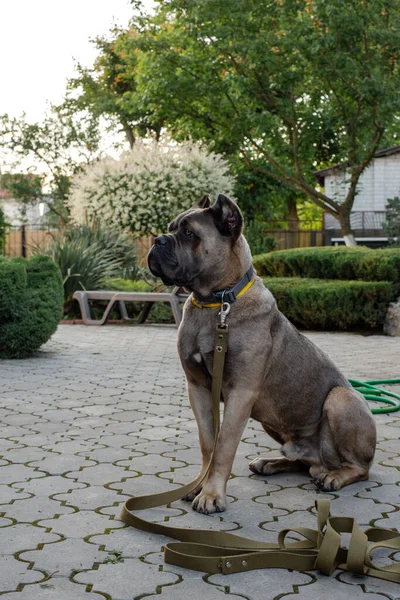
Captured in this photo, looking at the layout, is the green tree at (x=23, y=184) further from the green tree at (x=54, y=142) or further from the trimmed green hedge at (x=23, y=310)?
the trimmed green hedge at (x=23, y=310)

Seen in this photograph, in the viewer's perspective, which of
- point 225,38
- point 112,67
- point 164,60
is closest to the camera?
point 225,38

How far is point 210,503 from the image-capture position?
381cm

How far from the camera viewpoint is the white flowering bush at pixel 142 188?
2159cm

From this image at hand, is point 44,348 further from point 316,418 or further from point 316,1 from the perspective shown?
point 316,1

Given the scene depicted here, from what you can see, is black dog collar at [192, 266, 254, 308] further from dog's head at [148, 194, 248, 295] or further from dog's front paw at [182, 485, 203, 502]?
dog's front paw at [182, 485, 203, 502]

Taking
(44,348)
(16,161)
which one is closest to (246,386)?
(44,348)

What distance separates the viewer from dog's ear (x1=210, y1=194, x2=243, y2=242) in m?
3.78

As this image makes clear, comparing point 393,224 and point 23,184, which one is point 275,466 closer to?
point 393,224

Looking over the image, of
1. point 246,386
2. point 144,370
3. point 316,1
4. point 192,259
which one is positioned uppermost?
point 316,1

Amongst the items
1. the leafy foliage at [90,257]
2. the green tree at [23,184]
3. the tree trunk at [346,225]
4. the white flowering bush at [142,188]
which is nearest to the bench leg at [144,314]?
the leafy foliage at [90,257]

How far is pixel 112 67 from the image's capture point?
38.7 meters

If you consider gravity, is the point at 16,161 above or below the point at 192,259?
above

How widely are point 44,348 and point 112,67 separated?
30615mm

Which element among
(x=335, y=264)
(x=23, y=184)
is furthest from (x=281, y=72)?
(x=23, y=184)
